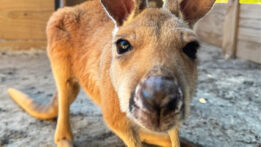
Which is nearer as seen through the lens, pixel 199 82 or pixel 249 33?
pixel 199 82

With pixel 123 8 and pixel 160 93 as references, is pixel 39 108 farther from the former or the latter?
pixel 160 93

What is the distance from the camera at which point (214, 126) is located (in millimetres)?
3037

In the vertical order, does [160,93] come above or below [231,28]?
above

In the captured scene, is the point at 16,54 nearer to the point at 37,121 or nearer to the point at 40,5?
the point at 40,5

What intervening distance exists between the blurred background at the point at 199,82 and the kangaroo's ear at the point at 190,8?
2.81 feet

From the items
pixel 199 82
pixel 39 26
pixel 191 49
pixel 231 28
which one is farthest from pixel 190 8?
pixel 39 26

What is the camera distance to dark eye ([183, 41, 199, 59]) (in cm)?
181

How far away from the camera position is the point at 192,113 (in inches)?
131

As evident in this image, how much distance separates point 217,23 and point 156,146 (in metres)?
5.16

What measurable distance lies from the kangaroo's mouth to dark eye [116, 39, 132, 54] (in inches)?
15.8

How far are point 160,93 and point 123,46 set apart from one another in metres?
0.56

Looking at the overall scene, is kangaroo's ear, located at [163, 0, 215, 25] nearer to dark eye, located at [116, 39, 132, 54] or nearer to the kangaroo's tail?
dark eye, located at [116, 39, 132, 54]

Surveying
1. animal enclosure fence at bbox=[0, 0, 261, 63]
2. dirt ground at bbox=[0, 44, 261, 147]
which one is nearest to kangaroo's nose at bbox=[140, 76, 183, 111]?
dirt ground at bbox=[0, 44, 261, 147]

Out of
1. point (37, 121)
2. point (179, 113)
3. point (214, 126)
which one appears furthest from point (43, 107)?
point (179, 113)
